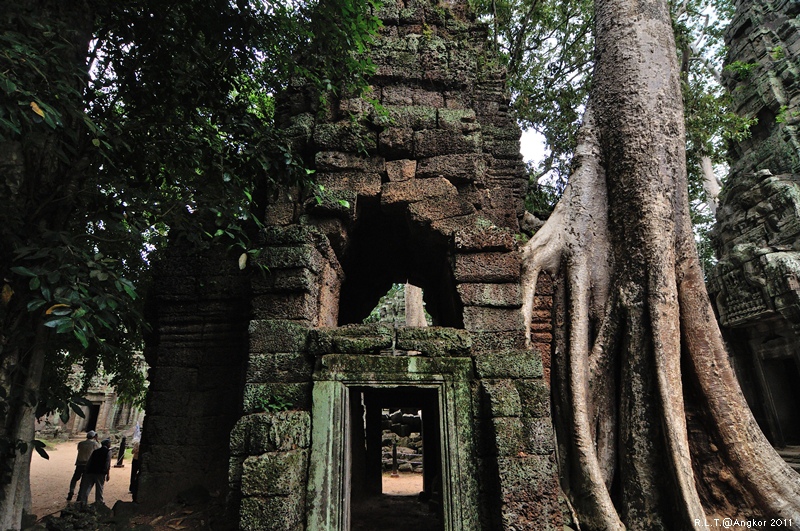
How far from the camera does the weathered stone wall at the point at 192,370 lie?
4.20 m

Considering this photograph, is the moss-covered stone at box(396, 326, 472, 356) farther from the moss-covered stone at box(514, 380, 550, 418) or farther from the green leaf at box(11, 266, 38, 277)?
the green leaf at box(11, 266, 38, 277)

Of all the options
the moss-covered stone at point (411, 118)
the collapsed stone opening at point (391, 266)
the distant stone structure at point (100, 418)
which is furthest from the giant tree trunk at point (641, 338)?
the distant stone structure at point (100, 418)

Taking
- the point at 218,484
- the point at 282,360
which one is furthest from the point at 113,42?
the point at 218,484

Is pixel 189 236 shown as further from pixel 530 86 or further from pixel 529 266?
pixel 530 86

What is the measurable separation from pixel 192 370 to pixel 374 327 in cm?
197

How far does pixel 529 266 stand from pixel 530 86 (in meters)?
6.90

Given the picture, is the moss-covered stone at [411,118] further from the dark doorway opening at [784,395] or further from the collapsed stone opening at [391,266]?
the dark doorway opening at [784,395]

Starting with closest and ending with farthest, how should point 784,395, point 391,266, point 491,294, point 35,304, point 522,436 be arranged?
point 35,304 < point 522,436 < point 491,294 < point 391,266 < point 784,395

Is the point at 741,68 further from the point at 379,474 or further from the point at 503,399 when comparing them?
the point at 379,474

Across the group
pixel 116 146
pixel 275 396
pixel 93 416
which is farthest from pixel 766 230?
pixel 93 416

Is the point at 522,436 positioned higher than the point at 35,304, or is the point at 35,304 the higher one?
the point at 35,304

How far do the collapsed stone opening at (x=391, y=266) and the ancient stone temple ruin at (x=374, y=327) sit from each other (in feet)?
0.12

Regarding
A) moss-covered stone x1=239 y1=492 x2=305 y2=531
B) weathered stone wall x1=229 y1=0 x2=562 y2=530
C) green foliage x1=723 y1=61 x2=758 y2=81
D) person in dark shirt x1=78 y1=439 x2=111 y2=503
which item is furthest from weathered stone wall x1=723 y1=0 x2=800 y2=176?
person in dark shirt x1=78 y1=439 x2=111 y2=503

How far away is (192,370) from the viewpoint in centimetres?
446
